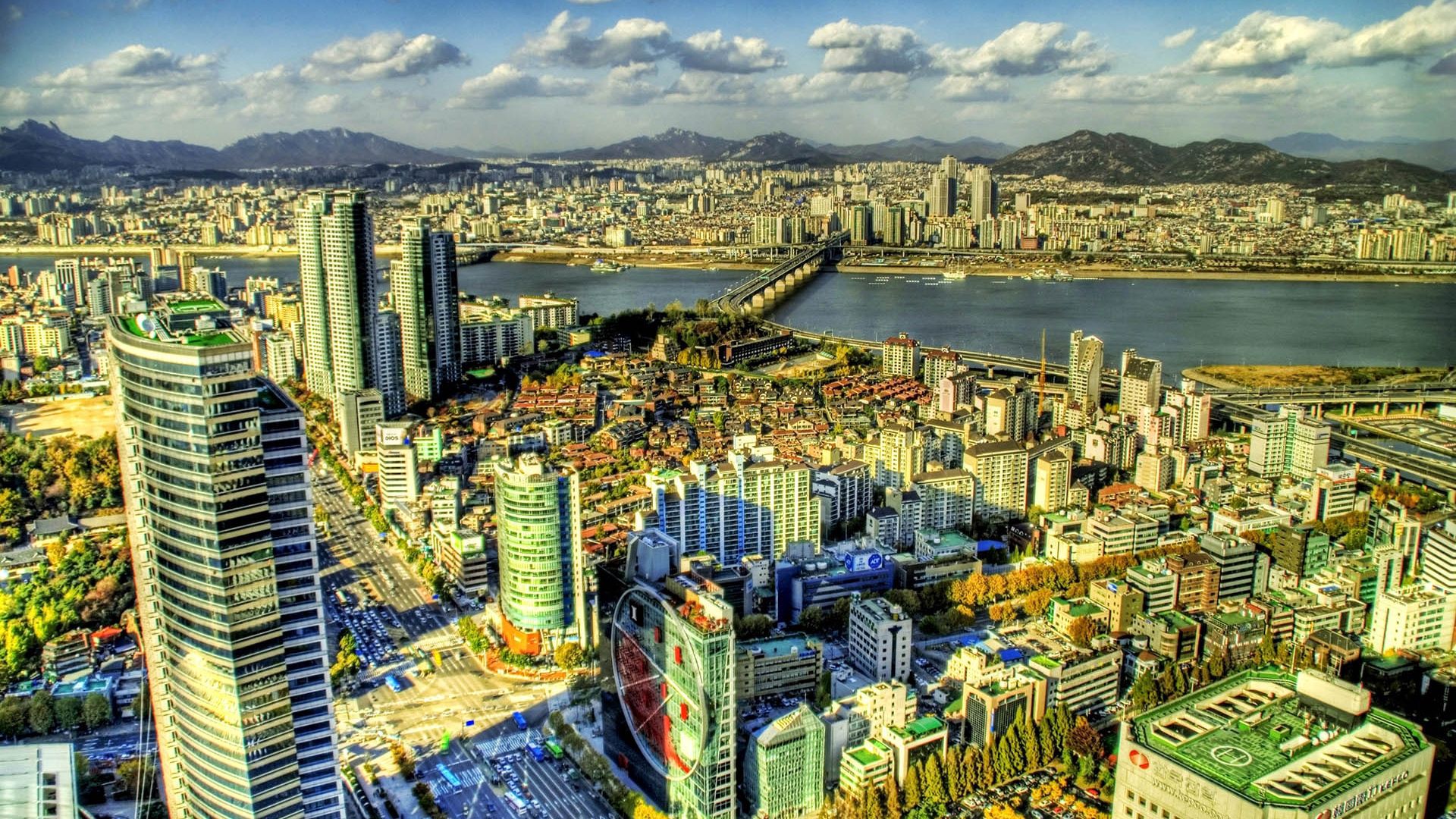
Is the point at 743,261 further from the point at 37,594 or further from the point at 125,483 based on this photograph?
the point at 125,483

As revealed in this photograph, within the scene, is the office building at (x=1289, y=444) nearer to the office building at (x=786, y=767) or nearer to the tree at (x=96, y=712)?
the office building at (x=786, y=767)

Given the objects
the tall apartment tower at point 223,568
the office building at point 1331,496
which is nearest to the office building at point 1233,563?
the office building at point 1331,496

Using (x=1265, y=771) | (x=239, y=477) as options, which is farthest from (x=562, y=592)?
(x=1265, y=771)

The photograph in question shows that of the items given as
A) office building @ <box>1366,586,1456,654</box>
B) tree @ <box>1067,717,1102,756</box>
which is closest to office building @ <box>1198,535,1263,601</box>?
office building @ <box>1366,586,1456,654</box>

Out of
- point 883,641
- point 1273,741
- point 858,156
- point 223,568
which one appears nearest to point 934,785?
point 883,641

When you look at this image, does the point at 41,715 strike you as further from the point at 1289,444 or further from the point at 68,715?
the point at 1289,444
